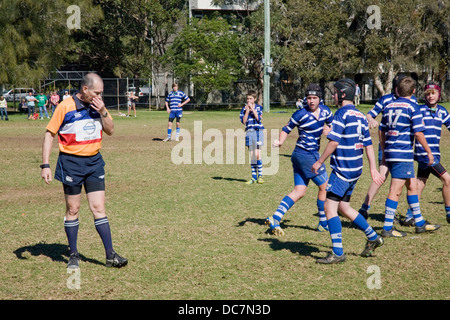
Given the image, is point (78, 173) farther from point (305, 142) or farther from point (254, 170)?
point (254, 170)

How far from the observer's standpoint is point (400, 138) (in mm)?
7797

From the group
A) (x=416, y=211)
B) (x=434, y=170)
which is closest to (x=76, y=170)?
(x=416, y=211)

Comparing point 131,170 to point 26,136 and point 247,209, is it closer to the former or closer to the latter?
point 247,209

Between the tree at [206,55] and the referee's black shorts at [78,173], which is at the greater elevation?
the tree at [206,55]

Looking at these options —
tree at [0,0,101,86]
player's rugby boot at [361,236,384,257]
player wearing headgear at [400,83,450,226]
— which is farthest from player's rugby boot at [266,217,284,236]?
tree at [0,0,101,86]

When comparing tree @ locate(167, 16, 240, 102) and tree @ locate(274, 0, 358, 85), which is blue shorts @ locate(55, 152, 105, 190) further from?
tree @ locate(274, 0, 358, 85)

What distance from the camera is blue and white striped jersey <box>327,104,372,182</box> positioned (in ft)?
21.6

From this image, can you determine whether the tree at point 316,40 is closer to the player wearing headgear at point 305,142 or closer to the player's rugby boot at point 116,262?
the player wearing headgear at point 305,142

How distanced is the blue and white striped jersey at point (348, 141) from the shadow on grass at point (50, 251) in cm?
325

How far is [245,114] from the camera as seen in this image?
12102mm

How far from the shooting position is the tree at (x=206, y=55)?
47.9 meters

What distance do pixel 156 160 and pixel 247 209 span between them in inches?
298

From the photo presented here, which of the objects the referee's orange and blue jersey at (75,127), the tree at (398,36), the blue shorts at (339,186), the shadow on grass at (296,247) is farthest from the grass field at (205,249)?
the tree at (398,36)
